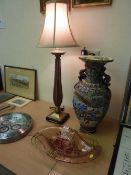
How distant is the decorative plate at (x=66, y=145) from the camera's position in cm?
72

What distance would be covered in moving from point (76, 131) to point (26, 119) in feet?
1.03

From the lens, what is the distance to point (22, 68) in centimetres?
131

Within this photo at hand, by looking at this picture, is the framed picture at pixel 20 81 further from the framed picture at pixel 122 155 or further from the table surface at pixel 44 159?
the framed picture at pixel 122 155

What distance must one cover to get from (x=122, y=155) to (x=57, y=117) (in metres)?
0.50

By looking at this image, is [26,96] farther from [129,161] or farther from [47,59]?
[129,161]

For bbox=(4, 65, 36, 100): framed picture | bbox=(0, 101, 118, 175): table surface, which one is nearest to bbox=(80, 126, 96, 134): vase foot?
bbox=(0, 101, 118, 175): table surface

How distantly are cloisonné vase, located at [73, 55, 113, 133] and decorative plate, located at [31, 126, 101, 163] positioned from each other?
4.1 inches

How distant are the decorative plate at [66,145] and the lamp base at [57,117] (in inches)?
3.2

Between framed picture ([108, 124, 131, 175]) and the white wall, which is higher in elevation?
the white wall

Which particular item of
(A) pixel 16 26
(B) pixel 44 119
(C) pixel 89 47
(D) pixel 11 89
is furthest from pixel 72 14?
(D) pixel 11 89

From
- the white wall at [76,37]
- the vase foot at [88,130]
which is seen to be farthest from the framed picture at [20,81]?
the vase foot at [88,130]

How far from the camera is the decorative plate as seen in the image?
72 centimetres

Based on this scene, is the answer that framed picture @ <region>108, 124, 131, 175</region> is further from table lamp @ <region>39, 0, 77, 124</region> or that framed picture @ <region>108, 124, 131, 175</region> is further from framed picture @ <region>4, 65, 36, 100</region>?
framed picture @ <region>4, 65, 36, 100</region>

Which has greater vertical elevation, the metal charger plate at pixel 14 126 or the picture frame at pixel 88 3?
the picture frame at pixel 88 3
